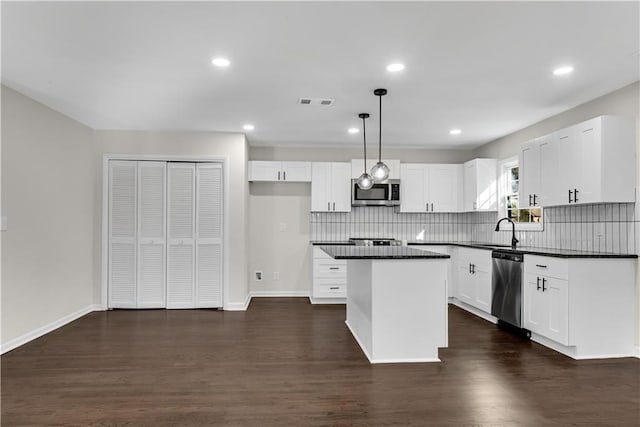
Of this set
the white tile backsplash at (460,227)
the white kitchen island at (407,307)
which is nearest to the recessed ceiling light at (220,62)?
the white kitchen island at (407,307)

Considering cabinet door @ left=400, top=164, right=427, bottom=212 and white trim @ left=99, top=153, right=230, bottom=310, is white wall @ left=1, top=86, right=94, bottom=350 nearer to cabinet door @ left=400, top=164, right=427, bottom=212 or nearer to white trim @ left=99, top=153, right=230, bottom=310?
white trim @ left=99, top=153, right=230, bottom=310

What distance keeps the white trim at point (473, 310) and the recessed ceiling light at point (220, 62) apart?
3983 millimetres

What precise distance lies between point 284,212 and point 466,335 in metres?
3.37

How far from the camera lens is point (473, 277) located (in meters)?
5.19

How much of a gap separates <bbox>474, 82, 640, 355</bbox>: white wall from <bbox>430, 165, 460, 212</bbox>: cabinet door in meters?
0.84

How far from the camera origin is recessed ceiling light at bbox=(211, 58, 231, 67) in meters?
3.05

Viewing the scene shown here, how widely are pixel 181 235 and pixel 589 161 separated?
187 inches

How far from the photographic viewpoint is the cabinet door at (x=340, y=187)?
20.5 ft

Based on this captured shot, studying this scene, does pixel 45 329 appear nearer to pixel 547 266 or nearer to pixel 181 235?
pixel 181 235

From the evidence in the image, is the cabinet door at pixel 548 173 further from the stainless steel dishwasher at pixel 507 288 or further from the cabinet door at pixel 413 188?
the cabinet door at pixel 413 188

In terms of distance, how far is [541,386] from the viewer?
2.89 metres

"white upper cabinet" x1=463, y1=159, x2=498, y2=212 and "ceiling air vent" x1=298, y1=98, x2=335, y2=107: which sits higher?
"ceiling air vent" x1=298, y1=98, x2=335, y2=107

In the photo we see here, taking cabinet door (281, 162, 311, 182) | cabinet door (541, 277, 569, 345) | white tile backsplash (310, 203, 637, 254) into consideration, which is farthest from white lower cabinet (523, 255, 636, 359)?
cabinet door (281, 162, 311, 182)

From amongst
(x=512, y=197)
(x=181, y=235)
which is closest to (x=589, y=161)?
(x=512, y=197)
